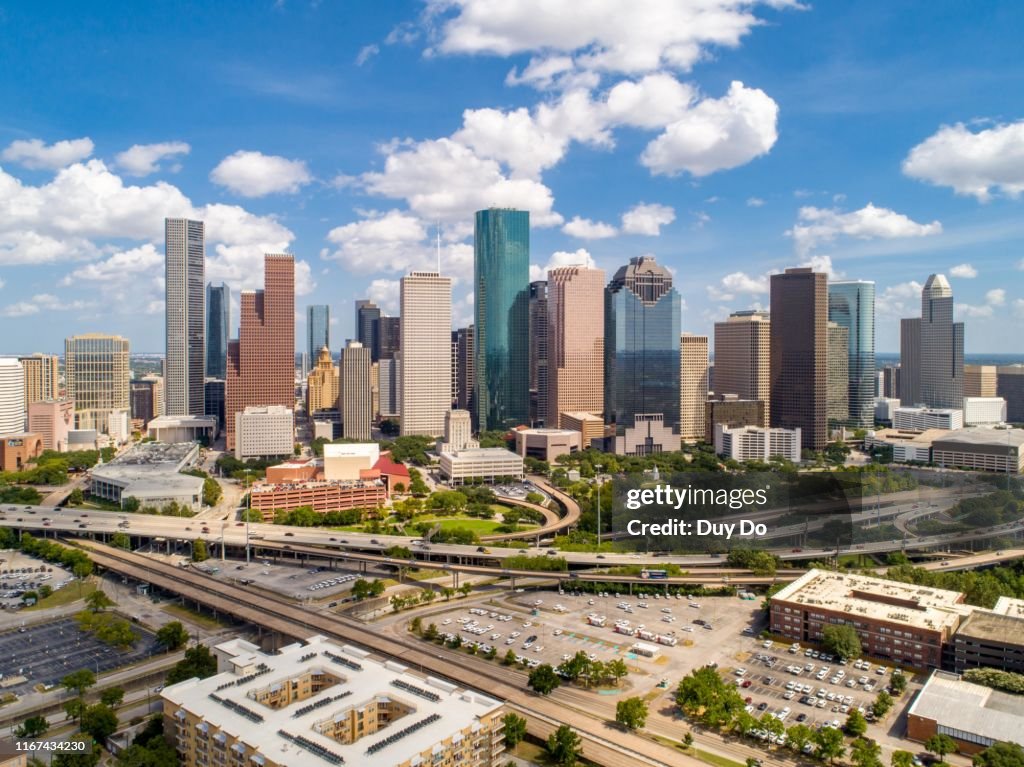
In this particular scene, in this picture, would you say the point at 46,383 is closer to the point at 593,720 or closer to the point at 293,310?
the point at 293,310

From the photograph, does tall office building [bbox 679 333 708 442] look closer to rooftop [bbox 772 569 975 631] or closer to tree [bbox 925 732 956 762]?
rooftop [bbox 772 569 975 631]

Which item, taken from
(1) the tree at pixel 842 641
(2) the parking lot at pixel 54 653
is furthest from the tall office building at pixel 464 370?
(1) the tree at pixel 842 641

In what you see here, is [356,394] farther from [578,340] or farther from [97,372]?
[97,372]

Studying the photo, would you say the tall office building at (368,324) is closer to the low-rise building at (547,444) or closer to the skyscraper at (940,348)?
the low-rise building at (547,444)

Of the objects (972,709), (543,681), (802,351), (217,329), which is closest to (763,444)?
(802,351)

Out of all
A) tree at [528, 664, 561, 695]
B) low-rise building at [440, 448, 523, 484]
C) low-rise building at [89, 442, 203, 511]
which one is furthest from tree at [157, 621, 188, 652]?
low-rise building at [440, 448, 523, 484]

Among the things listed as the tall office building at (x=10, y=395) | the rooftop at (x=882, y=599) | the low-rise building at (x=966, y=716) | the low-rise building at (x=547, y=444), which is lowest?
the low-rise building at (x=966, y=716)

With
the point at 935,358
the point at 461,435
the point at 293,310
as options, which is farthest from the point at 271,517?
the point at 935,358
